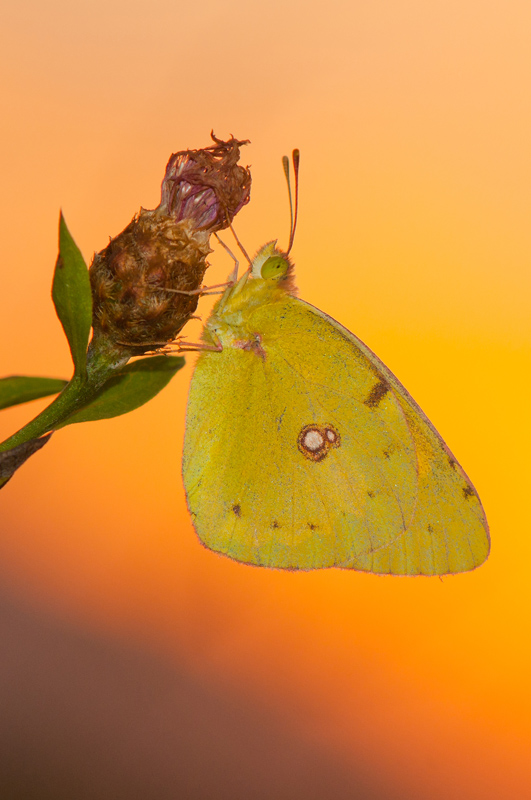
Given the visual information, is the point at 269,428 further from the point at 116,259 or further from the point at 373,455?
the point at 116,259

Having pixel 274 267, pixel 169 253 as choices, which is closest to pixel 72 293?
pixel 169 253

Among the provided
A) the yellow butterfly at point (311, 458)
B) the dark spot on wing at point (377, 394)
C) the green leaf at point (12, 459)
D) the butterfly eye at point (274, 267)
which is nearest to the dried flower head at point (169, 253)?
the butterfly eye at point (274, 267)

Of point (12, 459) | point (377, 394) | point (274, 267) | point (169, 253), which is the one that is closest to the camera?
point (12, 459)

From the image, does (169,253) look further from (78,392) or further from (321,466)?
(321,466)

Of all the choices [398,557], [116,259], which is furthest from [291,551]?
[116,259]

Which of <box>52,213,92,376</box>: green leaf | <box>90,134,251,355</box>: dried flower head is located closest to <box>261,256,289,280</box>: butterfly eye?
<box>90,134,251,355</box>: dried flower head
